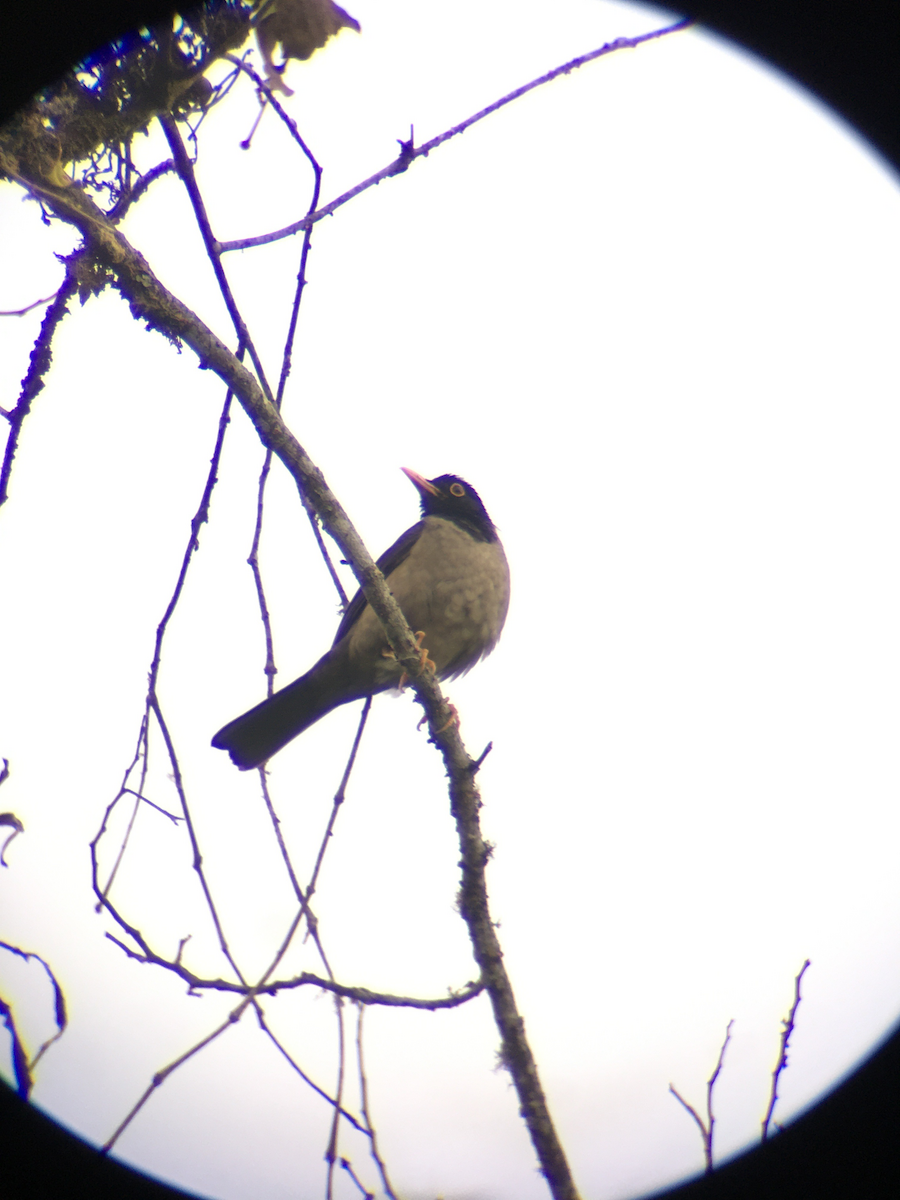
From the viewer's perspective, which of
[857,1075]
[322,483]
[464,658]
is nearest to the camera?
[322,483]

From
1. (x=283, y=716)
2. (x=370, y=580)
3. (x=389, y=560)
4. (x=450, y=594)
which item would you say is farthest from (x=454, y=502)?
(x=370, y=580)

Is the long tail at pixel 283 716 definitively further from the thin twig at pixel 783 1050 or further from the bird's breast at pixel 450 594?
the thin twig at pixel 783 1050

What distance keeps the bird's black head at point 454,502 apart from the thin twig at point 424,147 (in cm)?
277

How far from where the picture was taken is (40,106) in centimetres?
276

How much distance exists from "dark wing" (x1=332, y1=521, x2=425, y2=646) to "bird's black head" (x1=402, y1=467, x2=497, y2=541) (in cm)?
25

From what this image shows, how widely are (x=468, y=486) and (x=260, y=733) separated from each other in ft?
6.96

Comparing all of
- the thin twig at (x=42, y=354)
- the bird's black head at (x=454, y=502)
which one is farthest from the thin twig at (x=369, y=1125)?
the bird's black head at (x=454, y=502)

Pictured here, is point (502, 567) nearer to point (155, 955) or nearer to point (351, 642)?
point (351, 642)

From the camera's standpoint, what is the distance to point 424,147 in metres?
2.12

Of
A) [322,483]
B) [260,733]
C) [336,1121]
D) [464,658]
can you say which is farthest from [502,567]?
[336,1121]

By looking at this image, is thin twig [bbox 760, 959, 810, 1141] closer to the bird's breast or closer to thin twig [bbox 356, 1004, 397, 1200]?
thin twig [bbox 356, 1004, 397, 1200]

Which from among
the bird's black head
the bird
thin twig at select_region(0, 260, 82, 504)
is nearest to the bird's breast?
the bird

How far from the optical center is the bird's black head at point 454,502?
→ 5062 mm

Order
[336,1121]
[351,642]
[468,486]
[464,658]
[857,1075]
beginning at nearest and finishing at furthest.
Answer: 1. [336,1121]
2. [857,1075]
3. [351,642]
4. [464,658]
5. [468,486]
